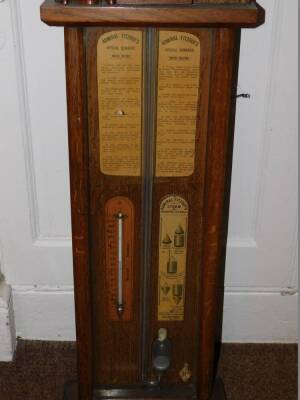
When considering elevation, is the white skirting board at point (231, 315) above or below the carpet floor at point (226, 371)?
above

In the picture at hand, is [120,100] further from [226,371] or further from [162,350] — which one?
[226,371]

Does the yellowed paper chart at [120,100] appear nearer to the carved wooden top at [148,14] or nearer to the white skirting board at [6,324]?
the carved wooden top at [148,14]

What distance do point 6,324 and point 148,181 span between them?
2.34 ft

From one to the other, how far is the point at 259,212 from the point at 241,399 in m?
0.53

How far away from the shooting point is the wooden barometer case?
1.18 m

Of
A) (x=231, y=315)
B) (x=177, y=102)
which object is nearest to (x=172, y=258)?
(x=177, y=102)

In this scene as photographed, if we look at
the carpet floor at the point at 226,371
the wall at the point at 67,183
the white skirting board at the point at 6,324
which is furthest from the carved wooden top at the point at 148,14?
the carpet floor at the point at 226,371

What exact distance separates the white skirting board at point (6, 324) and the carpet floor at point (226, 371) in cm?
3

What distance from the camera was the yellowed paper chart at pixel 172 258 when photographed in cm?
138

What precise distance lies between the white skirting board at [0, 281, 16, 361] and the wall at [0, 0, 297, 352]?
4cm

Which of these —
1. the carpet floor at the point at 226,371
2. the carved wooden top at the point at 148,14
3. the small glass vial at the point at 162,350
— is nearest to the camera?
the carved wooden top at the point at 148,14

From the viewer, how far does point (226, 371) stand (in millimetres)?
1770

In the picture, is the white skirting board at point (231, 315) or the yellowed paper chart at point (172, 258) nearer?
the yellowed paper chart at point (172, 258)

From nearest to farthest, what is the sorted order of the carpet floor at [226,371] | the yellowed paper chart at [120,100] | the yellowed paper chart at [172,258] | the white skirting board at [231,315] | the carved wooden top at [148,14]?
the carved wooden top at [148,14], the yellowed paper chart at [120,100], the yellowed paper chart at [172,258], the carpet floor at [226,371], the white skirting board at [231,315]
